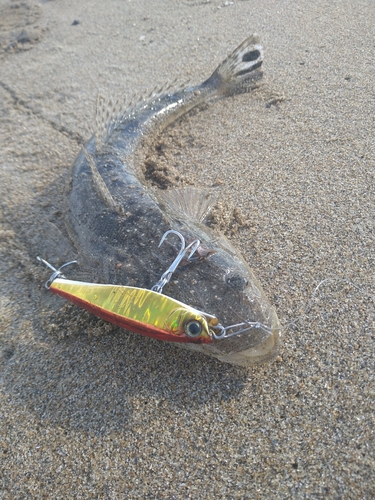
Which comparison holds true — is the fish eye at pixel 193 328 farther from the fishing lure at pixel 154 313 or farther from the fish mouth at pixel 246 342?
the fish mouth at pixel 246 342

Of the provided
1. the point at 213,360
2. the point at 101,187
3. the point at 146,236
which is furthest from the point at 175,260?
the point at 101,187

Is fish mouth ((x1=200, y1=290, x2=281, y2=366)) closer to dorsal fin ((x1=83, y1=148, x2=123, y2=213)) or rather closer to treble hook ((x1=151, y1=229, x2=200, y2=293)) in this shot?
treble hook ((x1=151, y1=229, x2=200, y2=293))

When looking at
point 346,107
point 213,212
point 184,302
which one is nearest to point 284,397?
point 184,302

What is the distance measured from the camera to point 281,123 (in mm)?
4117

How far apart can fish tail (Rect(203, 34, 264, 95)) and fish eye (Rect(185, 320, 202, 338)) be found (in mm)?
3456

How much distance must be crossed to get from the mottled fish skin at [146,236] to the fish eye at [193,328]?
0.22 metres

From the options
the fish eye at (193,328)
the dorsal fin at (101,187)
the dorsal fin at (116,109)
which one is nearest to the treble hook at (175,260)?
the fish eye at (193,328)

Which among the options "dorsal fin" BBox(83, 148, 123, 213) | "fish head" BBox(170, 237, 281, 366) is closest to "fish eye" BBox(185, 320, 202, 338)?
"fish head" BBox(170, 237, 281, 366)

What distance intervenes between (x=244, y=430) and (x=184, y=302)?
78 centimetres

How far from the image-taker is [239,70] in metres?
4.69

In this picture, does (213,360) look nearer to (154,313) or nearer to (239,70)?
(154,313)

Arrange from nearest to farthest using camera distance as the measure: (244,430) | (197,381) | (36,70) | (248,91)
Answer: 1. (244,430)
2. (197,381)
3. (248,91)
4. (36,70)

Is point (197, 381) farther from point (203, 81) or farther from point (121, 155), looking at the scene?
point (203, 81)

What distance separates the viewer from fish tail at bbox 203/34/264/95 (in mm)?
4645
